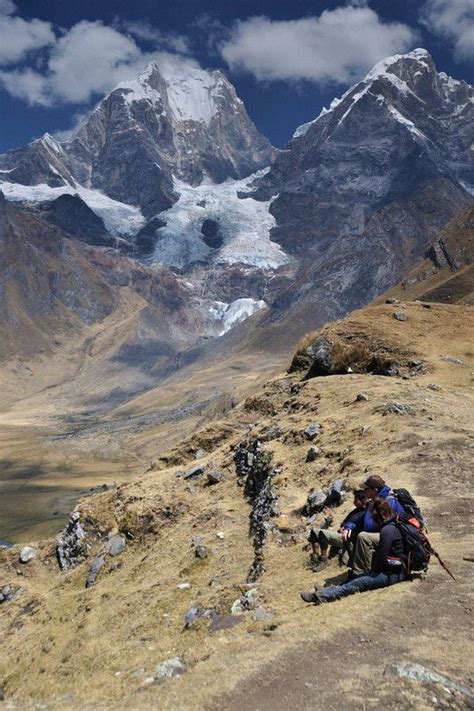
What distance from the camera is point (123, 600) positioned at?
86.0ft

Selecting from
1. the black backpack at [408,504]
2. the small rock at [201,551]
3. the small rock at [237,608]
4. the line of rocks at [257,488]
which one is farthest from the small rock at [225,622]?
the small rock at [201,551]

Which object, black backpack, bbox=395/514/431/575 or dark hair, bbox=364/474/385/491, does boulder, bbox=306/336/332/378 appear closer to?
dark hair, bbox=364/474/385/491

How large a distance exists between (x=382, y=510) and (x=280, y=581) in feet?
15.0

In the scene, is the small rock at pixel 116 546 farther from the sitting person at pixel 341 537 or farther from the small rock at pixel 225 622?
the sitting person at pixel 341 537

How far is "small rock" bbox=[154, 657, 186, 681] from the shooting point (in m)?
14.4

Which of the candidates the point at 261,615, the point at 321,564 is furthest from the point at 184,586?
the point at 261,615

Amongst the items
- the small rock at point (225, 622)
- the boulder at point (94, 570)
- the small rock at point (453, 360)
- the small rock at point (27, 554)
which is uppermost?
the small rock at point (453, 360)

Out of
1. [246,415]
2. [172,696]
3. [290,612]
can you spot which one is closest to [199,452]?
[246,415]

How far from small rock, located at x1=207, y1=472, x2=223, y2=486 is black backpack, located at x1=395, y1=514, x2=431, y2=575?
20115mm

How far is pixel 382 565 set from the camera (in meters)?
16.1

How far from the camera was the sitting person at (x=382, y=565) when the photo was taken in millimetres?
15867

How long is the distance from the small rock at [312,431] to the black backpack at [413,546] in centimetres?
1526

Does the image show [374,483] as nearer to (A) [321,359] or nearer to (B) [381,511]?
(B) [381,511]

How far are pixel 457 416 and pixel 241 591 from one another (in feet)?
51.0
